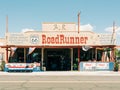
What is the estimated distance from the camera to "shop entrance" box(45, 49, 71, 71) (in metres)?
40.0

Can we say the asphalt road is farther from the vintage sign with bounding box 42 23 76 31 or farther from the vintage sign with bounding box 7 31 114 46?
the vintage sign with bounding box 42 23 76 31

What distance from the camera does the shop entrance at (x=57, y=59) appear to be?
1576 inches

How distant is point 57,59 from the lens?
Result: 40438 mm

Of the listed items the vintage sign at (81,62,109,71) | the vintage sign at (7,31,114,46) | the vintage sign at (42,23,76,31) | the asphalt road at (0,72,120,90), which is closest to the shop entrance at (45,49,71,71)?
the vintage sign at (42,23,76,31)

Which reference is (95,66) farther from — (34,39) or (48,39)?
(34,39)

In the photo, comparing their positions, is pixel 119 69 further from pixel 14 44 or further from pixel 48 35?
pixel 14 44

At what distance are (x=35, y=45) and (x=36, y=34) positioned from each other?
4.18ft

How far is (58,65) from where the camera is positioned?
133ft
